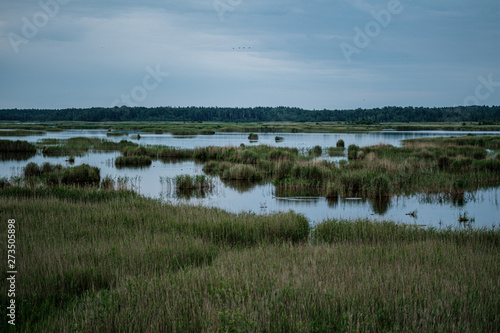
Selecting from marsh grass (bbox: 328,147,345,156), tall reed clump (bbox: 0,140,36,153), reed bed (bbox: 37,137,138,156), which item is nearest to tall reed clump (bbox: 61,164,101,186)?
reed bed (bbox: 37,137,138,156)

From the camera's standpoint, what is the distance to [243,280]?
21.6 ft

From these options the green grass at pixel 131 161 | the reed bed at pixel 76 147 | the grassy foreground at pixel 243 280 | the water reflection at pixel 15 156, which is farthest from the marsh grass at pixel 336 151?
the grassy foreground at pixel 243 280

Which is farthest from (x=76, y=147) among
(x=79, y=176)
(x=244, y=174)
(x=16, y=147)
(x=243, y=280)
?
(x=243, y=280)

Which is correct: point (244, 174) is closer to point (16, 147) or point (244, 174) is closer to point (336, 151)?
point (336, 151)

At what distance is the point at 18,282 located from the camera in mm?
6609

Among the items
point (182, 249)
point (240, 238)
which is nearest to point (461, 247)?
point (240, 238)

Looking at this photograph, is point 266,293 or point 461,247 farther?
point 461,247

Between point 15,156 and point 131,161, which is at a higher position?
point 15,156

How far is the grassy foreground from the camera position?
211 inches

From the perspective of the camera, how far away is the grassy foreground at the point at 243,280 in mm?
5352

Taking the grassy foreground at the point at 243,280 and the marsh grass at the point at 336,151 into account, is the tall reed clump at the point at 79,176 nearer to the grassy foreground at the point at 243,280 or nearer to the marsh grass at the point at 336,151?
the grassy foreground at the point at 243,280

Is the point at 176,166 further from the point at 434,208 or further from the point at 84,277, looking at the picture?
the point at 84,277

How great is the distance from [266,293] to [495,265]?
4.51 meters

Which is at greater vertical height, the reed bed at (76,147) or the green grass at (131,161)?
the reed bed at (76,147)
